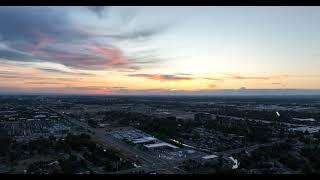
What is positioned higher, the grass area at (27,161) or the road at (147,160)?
the grass area at (27,161)

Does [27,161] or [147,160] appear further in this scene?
[147,160]

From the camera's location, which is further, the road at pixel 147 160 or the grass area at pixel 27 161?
the road at pixel 147 160

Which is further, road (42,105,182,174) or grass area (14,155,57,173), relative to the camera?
road (42,105,182,174)

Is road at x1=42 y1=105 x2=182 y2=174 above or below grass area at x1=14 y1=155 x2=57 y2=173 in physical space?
below
